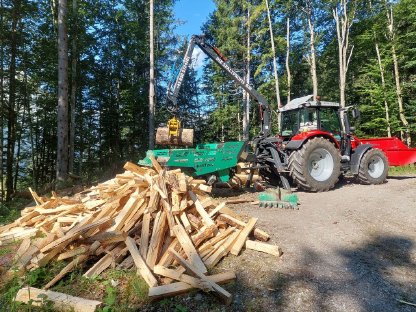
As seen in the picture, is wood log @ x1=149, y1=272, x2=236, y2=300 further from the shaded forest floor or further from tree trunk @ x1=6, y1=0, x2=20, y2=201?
tree trunk @ x1=6, y1=0, x2=20, y2=201

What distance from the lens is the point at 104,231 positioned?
13.1 ft

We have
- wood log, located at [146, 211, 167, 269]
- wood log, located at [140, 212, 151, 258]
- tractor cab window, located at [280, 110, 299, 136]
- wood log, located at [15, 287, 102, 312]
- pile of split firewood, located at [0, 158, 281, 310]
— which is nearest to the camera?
wood log, located at [15, 287, 102, 312]

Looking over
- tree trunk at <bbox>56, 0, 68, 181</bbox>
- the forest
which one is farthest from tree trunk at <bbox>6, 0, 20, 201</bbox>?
tree trunk at <bbox>56, 0, 68, 181</bbox>

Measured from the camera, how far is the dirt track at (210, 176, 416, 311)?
2.95m

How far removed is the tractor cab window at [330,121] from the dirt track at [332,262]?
9.52 ft

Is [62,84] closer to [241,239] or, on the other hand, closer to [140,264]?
[140,264]

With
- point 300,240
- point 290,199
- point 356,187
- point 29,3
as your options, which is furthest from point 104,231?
point 29,3

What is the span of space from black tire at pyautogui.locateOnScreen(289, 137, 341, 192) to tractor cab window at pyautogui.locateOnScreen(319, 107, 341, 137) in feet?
2.41

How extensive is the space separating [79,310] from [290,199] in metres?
4.59

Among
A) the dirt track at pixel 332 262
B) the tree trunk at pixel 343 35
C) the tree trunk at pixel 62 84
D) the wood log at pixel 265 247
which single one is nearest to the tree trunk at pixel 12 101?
the tree trunk at pixel 62 84

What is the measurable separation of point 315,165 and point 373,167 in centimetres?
258

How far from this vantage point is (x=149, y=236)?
13.3 feet

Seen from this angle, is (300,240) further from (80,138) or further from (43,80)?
(80,138)

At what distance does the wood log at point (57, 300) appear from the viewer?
2781 millimetres
